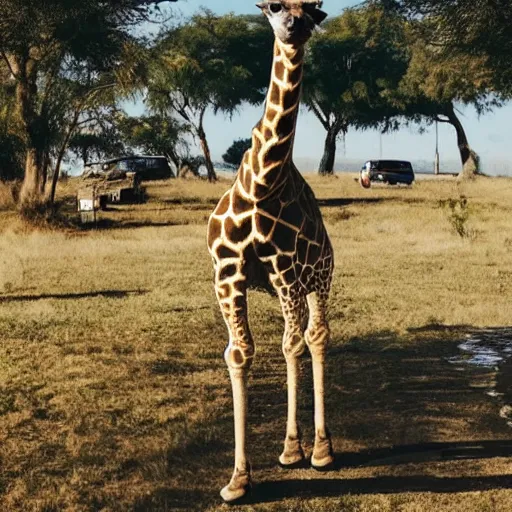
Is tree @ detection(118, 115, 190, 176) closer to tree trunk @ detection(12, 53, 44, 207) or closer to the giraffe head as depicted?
tree trunk @ detection(12, 53, 44, 207)

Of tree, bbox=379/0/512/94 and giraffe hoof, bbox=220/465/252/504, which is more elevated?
tree, bbox=379/0/512/94

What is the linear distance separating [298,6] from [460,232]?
17.2 meters

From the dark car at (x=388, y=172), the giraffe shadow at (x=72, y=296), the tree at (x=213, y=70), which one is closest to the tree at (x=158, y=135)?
the tree at (x=213, y=70)

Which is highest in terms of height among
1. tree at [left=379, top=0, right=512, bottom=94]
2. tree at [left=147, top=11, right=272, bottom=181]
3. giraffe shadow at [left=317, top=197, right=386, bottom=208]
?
tree at [left=147, top=11, right=272, bottom=181]

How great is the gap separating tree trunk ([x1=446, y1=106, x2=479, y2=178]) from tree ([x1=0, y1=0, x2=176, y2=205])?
34.3 metres

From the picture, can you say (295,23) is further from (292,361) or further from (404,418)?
(404,418)

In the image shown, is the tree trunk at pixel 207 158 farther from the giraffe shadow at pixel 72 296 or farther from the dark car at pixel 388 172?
the giraffe shadow at pixel 72 296

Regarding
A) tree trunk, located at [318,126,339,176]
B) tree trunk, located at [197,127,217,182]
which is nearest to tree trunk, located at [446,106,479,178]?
tree trunk, located at [318,126,339,176]

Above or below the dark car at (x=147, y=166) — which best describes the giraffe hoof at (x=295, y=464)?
below

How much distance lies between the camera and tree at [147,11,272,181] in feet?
154

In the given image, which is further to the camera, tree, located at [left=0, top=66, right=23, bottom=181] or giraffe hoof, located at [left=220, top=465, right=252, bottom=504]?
tree, located at [left=0, top=66, right=23, bottom=181]

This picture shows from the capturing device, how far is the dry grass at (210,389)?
609 centimetres

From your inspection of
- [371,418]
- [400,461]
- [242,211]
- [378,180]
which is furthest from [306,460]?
[378,180]

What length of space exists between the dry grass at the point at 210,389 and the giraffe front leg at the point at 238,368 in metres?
0.15
